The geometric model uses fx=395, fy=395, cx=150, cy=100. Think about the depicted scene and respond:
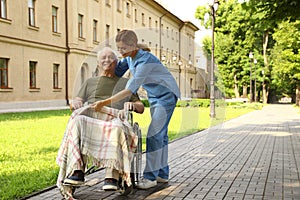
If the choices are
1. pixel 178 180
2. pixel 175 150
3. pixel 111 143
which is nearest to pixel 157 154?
pixel 178 180

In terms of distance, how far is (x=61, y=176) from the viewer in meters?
4.32

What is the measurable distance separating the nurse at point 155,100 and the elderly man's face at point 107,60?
5.7 inches

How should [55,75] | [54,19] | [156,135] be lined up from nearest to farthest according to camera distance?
[156,135]
[54,19]
[55,75]

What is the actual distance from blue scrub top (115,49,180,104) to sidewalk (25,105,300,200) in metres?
1.24

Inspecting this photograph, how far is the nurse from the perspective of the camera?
197 inches

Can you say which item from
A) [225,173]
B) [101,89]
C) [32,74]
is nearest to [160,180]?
[225,173]

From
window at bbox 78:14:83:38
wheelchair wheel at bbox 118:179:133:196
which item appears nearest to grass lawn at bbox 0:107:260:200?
wheelchair wheel at bbox 118:179:133:196

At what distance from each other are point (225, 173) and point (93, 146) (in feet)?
8.94

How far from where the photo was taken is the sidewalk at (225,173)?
4902mm

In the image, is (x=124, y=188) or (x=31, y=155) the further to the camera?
(x=31, y=155)

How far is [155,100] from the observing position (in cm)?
528

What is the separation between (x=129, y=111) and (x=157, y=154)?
839mm

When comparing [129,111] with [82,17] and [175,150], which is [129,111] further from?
[82,17]

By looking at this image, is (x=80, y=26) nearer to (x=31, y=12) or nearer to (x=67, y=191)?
(x=31, y=12)
